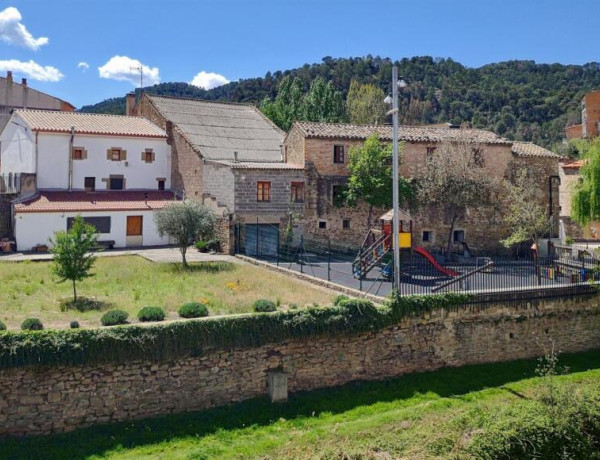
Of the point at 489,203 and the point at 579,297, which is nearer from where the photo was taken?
the point at 579,297

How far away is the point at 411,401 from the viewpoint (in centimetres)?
1753

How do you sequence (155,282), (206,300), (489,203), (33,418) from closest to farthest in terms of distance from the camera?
(33,418)
(206,300)
(155,282)
(489,203)

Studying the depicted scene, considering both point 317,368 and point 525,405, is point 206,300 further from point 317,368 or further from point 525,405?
point 525,405

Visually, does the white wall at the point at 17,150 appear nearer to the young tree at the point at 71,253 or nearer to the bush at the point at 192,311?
the young tree at the point at 71,253

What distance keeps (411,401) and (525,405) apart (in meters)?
3.40

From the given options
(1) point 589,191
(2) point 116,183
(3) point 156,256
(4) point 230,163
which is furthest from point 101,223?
(1) point 589,191

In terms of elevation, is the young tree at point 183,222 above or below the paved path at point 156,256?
above

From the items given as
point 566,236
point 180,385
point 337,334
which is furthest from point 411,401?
point 566,236

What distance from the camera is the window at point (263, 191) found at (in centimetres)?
2966

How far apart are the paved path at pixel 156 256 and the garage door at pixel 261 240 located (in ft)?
5.04

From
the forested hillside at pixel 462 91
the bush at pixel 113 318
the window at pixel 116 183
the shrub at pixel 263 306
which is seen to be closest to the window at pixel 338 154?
the window at pixel 116 183

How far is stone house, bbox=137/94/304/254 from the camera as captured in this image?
29.4 meters

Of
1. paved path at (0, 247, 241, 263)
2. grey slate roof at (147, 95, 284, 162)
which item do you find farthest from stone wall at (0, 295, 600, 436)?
grey slate roof at (147, 95, 284, 162)

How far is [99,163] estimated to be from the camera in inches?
1347
